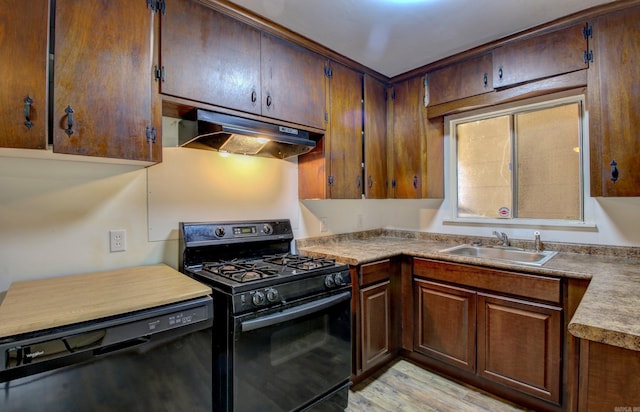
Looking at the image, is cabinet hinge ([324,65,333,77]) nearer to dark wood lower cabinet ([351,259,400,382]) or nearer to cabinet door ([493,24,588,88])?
cabinet door ([493,24,588,88])

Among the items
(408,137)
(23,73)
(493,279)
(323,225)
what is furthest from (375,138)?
(23,73)

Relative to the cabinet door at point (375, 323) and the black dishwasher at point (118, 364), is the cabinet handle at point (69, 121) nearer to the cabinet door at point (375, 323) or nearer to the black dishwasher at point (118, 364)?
the black dishwasher at point (118, 364)

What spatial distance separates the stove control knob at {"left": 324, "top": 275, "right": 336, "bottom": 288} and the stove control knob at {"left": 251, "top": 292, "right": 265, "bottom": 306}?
438mm

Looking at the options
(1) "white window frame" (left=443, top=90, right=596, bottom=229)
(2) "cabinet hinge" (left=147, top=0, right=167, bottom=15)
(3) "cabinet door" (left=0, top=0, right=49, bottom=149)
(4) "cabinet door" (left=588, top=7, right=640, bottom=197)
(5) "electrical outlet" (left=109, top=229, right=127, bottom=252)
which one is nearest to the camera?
(3) "cabinet door" (left=0, top=0, right=49, bottom=149)

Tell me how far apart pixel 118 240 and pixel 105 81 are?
0.82 meters

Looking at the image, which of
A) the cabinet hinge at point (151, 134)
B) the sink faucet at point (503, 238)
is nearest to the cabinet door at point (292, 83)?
the cabinet hinge at point (151, 134)

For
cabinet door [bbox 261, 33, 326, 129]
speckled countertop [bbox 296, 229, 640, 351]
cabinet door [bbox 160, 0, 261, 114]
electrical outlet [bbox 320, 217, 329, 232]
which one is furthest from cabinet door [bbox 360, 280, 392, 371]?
cabinet door [bbox 160, 0, 261, 114]

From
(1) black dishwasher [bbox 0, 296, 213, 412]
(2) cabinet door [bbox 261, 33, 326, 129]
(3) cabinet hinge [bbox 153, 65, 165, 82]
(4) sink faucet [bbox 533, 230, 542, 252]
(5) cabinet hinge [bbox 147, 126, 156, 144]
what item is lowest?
(1) black dishwasher [bbox 0, 296, 213, 412]

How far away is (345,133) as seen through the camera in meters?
2.56

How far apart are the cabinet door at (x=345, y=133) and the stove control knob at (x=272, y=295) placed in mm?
1059

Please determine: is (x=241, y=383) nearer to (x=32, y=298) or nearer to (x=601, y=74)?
(x=32, y=298)

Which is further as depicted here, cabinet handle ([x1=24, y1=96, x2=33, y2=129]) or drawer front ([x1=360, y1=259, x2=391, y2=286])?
drawer front ([x1=360, y1=259, x2=391, y2=286])

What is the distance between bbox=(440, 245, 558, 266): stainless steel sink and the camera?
2326mm

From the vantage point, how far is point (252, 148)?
2174 mm
